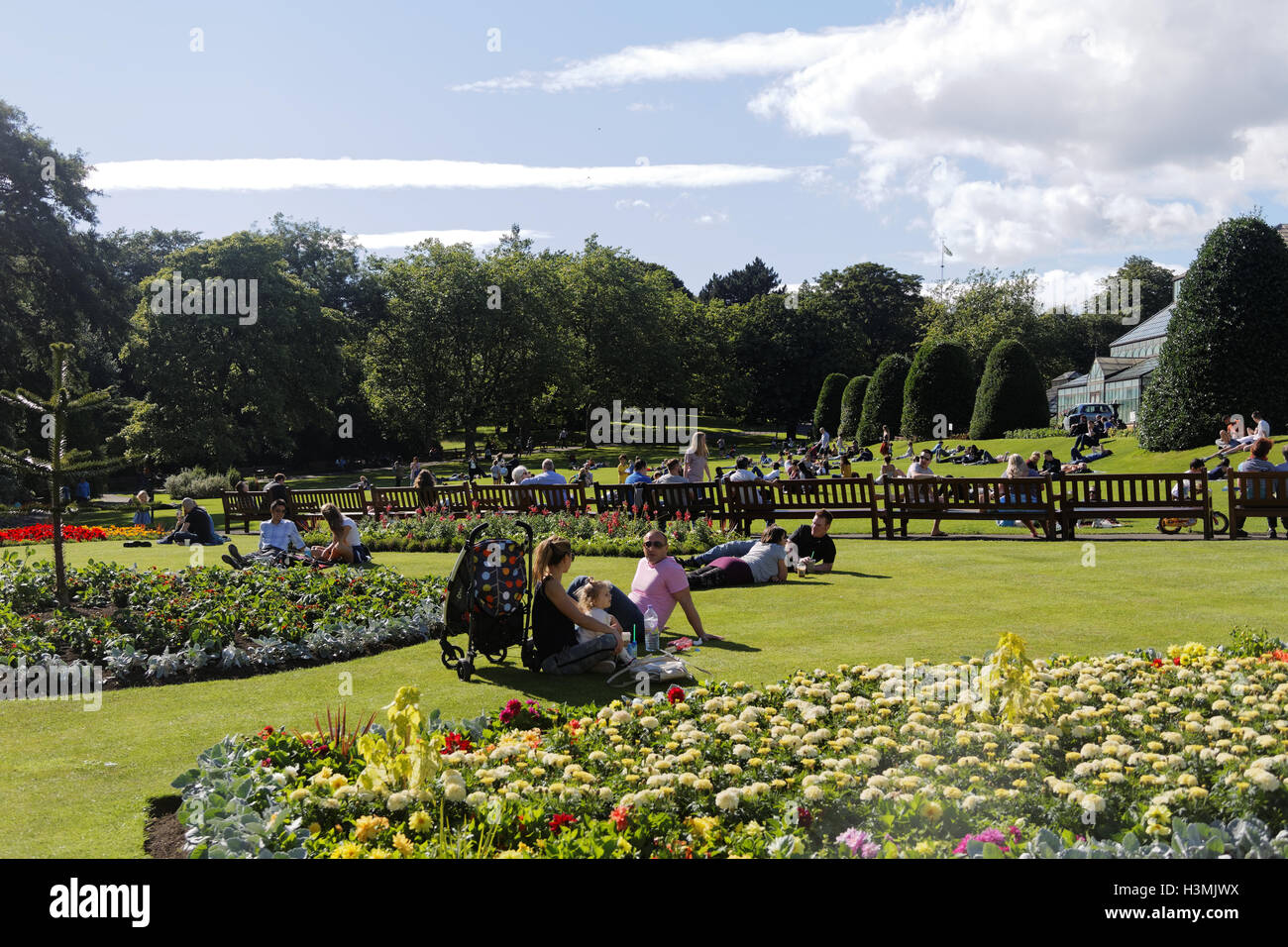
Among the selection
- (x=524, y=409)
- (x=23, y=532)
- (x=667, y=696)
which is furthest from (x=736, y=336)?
(x=667, y=696)

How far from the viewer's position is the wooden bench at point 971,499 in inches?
577

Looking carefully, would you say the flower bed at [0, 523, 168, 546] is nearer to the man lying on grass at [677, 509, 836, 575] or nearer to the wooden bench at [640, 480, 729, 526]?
the wooden bench at [640, 480, 729, 526]

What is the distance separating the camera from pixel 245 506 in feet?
72.5

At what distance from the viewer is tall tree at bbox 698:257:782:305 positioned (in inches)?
3282

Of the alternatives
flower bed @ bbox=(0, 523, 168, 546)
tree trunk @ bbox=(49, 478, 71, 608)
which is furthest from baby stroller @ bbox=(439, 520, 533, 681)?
flower bed @ bbox=(0, 523, 168, 546)

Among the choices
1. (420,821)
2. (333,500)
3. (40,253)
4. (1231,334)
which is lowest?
(420,821)

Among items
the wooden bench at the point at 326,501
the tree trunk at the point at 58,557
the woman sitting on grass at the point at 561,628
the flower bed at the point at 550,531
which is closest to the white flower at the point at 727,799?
the woman sitting on grass at the point at 561,628

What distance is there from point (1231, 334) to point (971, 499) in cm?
1167

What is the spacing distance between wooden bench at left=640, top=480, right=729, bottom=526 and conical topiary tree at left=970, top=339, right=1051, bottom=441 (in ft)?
67.9

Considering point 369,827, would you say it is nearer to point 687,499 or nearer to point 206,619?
point 206,619

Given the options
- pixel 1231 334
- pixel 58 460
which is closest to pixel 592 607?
pixel 58 460

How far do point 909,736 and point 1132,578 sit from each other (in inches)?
263

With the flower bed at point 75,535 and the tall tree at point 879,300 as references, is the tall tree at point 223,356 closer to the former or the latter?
the flower bed at point 75,535
